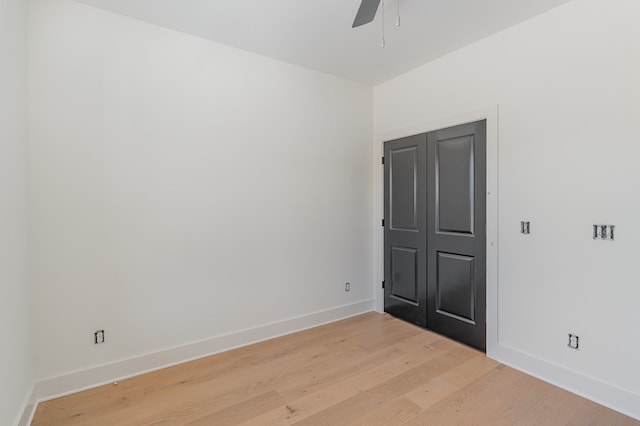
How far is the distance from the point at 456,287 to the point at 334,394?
5.12 feet

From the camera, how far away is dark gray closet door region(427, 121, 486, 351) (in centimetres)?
283

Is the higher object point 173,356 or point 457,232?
point 457,232

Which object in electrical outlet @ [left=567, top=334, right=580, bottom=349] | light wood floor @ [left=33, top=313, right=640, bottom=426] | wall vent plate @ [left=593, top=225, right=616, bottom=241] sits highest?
wall vent plate @ [left=593, top=225, right=616, bottom=241]

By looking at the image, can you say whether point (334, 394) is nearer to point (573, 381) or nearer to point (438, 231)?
point (573, 381)

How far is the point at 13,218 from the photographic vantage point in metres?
1.83

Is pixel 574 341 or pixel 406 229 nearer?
pixel 574 341

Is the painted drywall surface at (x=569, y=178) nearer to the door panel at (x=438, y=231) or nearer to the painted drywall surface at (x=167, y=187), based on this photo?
the door panel at (x=438, y=231)

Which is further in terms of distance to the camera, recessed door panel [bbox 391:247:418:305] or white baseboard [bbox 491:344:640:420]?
recessed door panel [bbox 391:247:418:305]


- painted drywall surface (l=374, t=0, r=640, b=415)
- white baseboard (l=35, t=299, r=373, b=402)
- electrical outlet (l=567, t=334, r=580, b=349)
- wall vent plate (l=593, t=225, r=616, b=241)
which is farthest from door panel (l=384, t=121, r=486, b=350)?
white baseboard (l=35, t=299, r=373, b=402)

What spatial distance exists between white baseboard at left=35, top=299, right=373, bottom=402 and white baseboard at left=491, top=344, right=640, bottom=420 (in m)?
1.71

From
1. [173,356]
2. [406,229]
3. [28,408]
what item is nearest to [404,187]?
[406,229]

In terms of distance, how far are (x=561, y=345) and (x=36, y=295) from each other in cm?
377

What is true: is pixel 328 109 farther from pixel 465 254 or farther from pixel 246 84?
pixel 465 254

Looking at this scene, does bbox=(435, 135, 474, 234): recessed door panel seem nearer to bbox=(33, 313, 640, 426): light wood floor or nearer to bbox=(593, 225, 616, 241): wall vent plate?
bbox=(593, 225, 616, 241): wall vent plate
